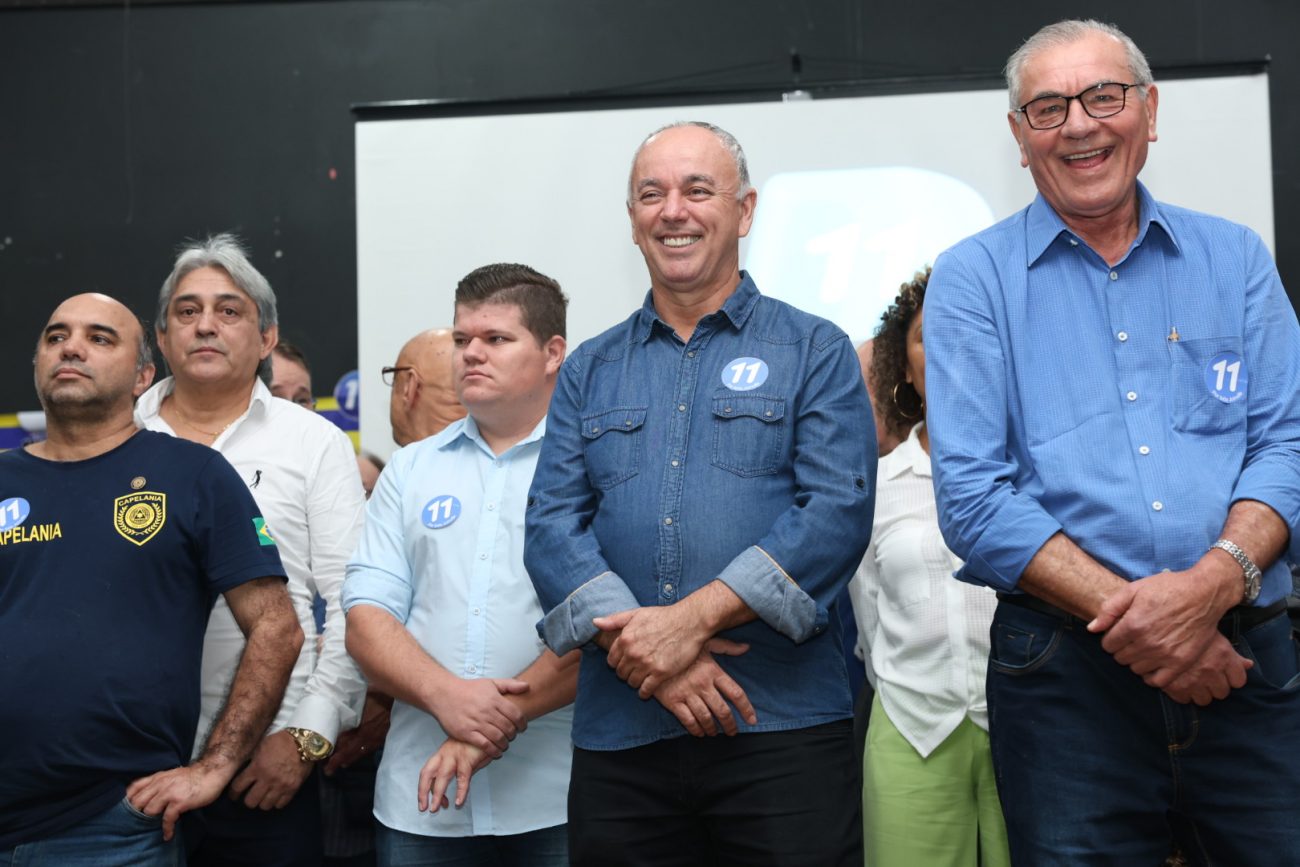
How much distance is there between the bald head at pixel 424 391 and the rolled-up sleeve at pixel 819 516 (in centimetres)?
147

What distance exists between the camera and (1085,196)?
1797mm

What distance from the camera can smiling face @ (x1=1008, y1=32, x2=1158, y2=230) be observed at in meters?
1.79

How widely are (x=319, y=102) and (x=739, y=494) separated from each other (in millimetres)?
4196

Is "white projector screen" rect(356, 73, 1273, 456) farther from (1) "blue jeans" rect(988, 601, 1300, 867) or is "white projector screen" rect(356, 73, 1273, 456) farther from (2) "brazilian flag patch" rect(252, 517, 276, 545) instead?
(1) "blue jeans" rect(988, 601, 1300, 867)

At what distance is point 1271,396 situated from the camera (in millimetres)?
1722

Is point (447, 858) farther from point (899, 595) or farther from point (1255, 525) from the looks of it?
point (1255, 525)

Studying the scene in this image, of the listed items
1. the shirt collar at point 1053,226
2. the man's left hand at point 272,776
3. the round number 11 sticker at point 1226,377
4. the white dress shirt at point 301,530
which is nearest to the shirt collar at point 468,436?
the white dress shirt at point 301,530

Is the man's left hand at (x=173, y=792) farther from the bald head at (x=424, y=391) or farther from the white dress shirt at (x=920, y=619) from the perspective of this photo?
the white dress shirt at (x=920, y=619)

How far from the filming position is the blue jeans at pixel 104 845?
2174mm

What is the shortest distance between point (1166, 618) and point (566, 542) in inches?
34.6

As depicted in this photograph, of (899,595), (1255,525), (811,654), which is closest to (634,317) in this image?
(811,654)

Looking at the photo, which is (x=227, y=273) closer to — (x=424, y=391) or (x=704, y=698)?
(x=424, y=391)

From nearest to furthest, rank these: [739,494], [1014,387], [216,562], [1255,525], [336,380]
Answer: [1255,525], [1014,387], [739,494], [216,562], [336,380]

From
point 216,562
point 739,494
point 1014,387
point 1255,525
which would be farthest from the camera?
point 216,562
